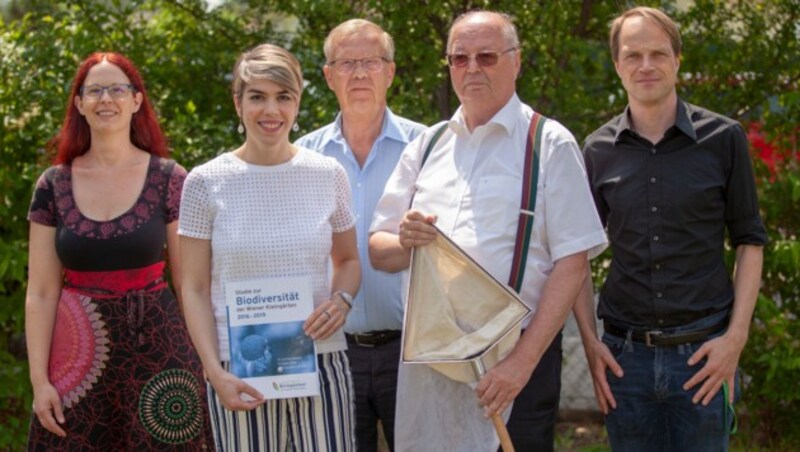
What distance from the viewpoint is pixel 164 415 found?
4.55 metres

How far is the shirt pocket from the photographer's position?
13.3ft

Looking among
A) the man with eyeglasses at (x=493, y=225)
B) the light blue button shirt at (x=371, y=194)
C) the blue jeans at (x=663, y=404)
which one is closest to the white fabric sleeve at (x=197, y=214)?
the man with eyeglasses at (x=493, y=225)

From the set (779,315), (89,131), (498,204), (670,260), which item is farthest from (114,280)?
(779,315)

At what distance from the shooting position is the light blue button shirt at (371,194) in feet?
15.5

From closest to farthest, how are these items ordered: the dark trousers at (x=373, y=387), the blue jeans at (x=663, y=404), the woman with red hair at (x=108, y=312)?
the blue jeans at (x=663, y=404) < the woman with red hair at (x=108, y=312) < the dark trousers at (x=373, y=387)

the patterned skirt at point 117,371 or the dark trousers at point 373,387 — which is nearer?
the patterned skirt at point 117,371

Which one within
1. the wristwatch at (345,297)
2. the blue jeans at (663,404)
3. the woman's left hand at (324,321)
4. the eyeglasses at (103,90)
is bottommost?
the blue jeans at (663,404)

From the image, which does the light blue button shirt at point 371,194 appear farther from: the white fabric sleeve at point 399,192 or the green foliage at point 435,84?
the green foliage at point 435,84

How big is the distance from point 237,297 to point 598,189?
4.63 ft

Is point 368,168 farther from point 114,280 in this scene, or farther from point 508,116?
point 114,280

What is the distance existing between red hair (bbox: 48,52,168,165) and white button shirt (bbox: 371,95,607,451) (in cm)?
109

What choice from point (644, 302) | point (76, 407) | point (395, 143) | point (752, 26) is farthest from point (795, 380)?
point (76, 407)

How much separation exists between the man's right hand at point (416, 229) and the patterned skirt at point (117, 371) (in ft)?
3.73

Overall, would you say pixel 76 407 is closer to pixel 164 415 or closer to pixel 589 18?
pixel 164 415
